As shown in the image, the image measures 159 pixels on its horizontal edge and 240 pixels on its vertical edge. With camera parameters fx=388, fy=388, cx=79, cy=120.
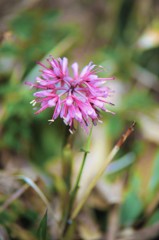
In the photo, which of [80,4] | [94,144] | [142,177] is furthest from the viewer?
[80,4]

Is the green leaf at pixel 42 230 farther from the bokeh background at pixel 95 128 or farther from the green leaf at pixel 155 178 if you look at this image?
the green leaf at pixel 155 178

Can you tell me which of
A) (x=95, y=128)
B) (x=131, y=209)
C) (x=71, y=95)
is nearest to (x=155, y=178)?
(x=131, y=209)

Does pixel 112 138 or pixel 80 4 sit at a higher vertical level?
pixel 80 4

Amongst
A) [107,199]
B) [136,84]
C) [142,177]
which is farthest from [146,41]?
[107,199]

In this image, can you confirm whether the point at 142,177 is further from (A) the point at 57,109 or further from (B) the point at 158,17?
(B) the point at 158,17

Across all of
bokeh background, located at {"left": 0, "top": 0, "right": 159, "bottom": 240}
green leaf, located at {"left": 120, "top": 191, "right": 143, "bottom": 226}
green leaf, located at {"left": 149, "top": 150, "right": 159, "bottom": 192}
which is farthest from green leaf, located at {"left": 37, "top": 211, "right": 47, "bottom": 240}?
green leaf, located at {"left": 149, "top": 150, "right": 159, "bottom": 192}

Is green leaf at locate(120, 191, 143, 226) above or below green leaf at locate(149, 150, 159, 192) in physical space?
below

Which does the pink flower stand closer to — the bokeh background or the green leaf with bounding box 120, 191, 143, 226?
the bokeh background
